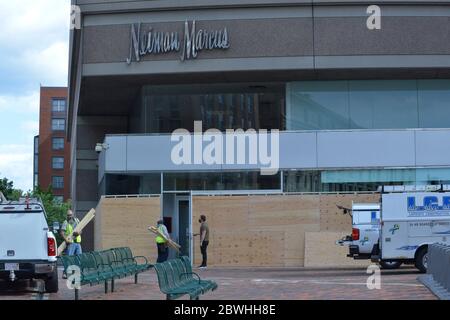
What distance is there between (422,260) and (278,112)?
10.6 m

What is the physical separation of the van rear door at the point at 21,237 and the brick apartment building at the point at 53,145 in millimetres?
115204

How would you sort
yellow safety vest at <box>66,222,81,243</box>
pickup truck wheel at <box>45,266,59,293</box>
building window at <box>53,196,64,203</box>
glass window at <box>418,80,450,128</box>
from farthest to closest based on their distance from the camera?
building window at <box>53,196,64,203</box> < glass window at <box>418,80,450,128</box> < yellow safety vest at <box>66,222,81,243</box> < pickup truck wheel at <box>45,266,59,293</box>

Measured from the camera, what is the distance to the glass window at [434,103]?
29.8 m

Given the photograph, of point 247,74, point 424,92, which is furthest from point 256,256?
point 424,92

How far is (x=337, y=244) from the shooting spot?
26.2 meters

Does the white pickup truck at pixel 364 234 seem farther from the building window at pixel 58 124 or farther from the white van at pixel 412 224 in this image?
the building window at pixel 58 124

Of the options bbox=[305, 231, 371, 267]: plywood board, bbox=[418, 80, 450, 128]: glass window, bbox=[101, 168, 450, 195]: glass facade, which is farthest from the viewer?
bbox=[418, 80, 450, 128]: glass window

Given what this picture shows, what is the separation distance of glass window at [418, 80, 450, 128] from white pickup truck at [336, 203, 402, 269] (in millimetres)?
7176

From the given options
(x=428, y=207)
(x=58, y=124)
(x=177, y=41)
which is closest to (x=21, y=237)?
(x=428, y=207)

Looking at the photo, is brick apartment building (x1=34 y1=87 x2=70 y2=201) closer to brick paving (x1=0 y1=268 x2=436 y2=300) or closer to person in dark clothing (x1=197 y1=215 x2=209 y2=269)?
person in dark clothing (x1=197 y1=215 x2=209 y2=269)

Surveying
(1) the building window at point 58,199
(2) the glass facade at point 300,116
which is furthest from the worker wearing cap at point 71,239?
(1) the building window at point 58,199

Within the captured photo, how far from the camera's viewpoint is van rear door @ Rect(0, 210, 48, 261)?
1667 centimetres

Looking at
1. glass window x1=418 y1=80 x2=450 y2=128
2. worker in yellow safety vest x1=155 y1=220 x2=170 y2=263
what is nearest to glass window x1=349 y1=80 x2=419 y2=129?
glass window x1=418 y1=80 x2=450 y2=128

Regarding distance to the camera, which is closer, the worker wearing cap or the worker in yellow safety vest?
the worker wearing cap
